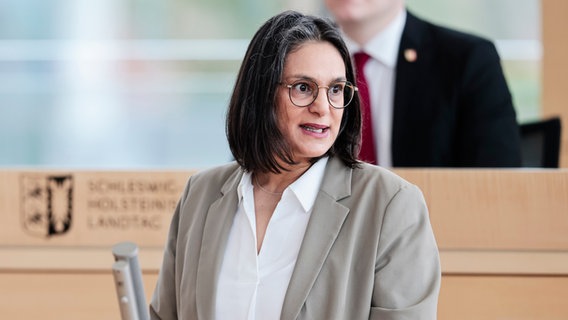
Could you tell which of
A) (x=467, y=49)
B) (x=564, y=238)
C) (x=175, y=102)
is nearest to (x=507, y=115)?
(x=467, y=49)

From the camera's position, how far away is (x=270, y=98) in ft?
4.88

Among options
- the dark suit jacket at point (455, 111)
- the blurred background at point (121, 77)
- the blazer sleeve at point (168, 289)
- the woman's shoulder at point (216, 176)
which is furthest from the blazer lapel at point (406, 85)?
the blurred background at point (121, 77)

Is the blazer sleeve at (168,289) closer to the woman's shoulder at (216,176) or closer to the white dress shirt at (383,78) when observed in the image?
the woman's shoulder at (216,176)

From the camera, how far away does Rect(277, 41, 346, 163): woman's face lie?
4.80 ft

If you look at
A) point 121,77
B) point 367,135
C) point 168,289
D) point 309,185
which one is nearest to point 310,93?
point 309,185

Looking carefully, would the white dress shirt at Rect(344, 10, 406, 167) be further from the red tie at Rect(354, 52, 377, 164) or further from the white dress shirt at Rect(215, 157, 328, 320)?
the white dress shirt at Rect(215, 157, 328, 320)

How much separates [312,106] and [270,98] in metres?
0.07

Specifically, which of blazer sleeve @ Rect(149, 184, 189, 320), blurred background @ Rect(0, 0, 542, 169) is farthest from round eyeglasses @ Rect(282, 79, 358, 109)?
blurred background @ Rect(0, 0, 542, 169)

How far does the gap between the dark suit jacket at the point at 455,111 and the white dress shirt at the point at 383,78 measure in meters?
0.03

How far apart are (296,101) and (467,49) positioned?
1165 millimetres

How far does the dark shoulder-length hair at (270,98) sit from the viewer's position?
58.3 inches

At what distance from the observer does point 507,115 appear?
2.46 metres

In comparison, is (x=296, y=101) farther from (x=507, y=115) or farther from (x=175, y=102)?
(x=175, y=102)

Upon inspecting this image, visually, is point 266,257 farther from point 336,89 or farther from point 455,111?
point 455,111
